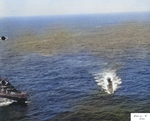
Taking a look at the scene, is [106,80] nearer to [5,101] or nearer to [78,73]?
[78,73]

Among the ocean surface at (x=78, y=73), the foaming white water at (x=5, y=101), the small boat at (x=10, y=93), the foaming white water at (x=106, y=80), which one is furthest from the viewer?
the foaming white water at (x=106, y=80)

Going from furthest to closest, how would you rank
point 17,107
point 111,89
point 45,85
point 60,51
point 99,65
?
point 60,51 < point 99,65 < point 45,85 < point 111,89 < point 17,107

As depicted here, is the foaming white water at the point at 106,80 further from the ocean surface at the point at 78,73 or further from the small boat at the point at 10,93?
the small boat at the point at 10,93

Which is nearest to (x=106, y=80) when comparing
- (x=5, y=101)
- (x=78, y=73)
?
(x=78, y=73)

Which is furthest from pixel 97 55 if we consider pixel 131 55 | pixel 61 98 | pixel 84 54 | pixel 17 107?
pixel 17 107

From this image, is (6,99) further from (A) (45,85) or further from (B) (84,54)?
(B) (84,54)

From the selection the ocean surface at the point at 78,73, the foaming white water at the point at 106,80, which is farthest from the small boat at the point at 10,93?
the foaming white water at the point at 106,80

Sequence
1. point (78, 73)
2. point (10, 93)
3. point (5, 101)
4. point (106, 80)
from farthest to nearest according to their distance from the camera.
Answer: point (78, 73), point (106, 80), point (10, 93), point (5, 101)
